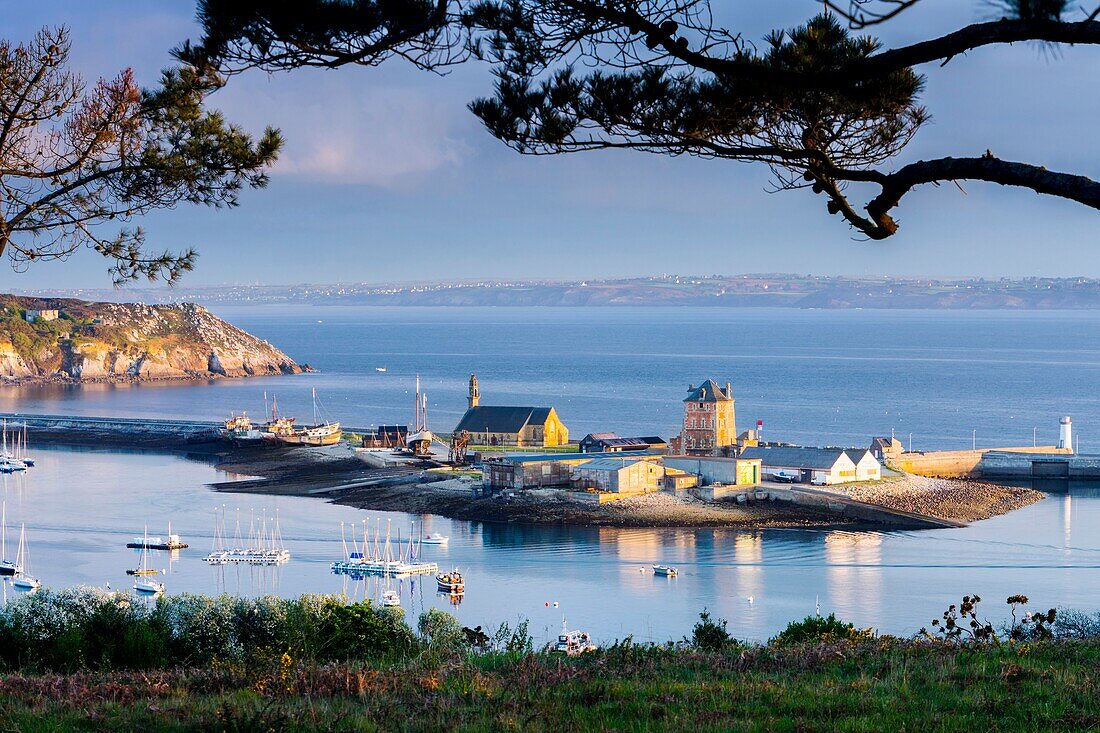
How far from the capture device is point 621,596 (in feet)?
79.8

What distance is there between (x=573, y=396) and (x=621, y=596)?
5610cm

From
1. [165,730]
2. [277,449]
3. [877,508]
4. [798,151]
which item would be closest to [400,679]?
[165,730]

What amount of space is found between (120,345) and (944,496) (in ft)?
275

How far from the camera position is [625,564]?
92.4 feet

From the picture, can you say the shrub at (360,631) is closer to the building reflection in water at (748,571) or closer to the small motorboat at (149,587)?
the building reflection in water at (748,571)

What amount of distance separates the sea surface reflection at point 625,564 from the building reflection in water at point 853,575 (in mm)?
46

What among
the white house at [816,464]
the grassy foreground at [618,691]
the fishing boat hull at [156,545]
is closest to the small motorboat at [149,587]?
the fishing boat hull at [156,545]

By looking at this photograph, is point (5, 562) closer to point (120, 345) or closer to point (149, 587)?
point (149, 587)

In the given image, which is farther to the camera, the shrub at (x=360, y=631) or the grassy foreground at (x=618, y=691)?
the shrub at (x=360, y=631)

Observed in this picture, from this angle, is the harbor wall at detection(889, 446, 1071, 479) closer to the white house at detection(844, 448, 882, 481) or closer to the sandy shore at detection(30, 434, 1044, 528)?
the sandy shore at detection(30, 434, 1044, 528)

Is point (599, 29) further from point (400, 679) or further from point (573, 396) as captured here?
point (573, 396)

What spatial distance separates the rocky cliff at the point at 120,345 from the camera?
337 feet

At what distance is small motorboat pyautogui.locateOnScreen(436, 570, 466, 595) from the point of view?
24891 millimetres

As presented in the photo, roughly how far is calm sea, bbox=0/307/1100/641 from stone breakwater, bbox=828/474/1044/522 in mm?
1115
